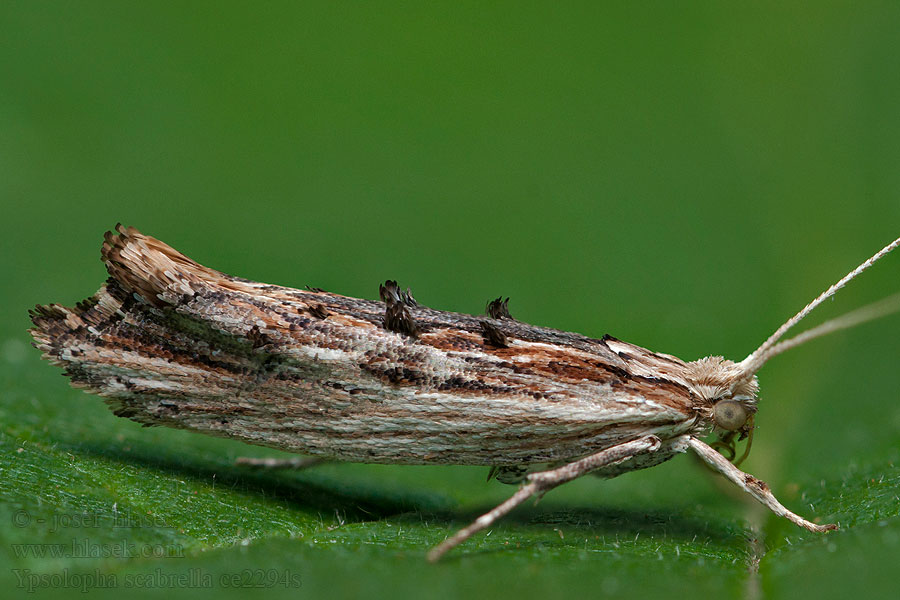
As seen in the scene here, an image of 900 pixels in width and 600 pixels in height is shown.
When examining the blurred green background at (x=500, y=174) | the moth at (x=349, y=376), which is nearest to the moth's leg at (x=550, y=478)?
the moth at (x=349, y=376)

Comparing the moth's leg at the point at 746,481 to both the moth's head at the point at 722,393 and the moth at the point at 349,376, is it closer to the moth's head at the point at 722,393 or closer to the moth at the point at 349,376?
Result: the moth at the point at 349,376

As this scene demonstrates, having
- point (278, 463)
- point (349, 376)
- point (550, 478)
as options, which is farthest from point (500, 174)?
point (550, 478)

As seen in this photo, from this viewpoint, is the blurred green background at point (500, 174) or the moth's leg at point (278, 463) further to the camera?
the blurred green background at point (500, 174)

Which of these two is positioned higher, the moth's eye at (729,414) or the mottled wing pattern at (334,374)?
the moth's eye at (729,414)

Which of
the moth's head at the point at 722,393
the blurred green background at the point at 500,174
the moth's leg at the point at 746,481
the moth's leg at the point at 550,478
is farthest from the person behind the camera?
the blurred green background at the point at 500,174

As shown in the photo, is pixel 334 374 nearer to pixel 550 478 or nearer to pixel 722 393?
pixel 550 478

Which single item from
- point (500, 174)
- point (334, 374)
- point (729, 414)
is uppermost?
point (500, 174)

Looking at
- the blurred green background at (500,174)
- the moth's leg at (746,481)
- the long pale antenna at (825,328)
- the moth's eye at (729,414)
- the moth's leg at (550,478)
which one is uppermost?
the blurred green background at (500,174)
